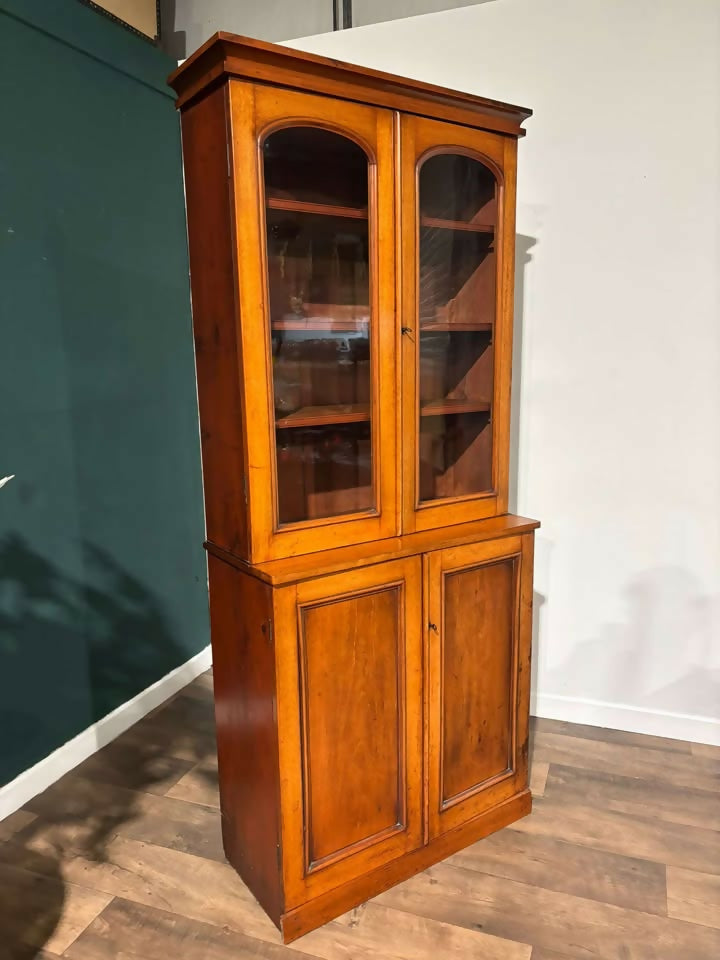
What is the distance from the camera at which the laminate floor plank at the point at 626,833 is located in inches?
75.4

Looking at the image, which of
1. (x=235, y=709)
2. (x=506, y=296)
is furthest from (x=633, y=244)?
(x=235, y=709)

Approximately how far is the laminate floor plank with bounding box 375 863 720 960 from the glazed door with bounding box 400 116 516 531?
0.95 m

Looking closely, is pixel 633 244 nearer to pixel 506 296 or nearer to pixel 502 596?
pixel 506 296

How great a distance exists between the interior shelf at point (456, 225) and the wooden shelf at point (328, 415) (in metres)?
0.49

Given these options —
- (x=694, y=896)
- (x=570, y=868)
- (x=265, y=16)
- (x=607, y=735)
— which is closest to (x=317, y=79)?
(x=265, y=16)

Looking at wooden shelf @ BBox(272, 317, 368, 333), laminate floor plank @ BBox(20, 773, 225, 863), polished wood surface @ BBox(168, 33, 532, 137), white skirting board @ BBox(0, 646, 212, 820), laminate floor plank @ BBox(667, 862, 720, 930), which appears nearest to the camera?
polished wood surface @ BBox(168, 33, 532, 137)

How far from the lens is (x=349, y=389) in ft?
5.62

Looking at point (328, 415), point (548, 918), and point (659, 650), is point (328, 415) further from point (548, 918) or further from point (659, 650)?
point (659, 650)

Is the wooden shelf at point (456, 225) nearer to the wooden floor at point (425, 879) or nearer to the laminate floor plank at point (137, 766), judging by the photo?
the wooden floor at point (425, 879)

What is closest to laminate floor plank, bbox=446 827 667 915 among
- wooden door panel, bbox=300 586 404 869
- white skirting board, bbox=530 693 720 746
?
wooden door panel, bbox=300 586 404 869

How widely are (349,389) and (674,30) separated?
5.21 ft

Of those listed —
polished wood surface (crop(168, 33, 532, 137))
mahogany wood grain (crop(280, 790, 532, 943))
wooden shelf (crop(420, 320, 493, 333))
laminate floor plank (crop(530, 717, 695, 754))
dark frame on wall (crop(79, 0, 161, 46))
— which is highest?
dark frame on wall (crop(79, 0, 161, 46))

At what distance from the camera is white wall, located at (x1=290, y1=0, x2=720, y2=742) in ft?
7.23

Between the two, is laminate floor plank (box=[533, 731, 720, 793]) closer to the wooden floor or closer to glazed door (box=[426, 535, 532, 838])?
the wooden floor
